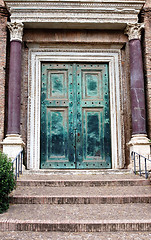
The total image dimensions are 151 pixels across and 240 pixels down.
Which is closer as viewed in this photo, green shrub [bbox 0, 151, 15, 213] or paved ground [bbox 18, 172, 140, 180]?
green shrub [bbox 0, 151, 15, 213]

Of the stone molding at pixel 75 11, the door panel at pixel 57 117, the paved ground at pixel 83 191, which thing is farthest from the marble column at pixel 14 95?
the paved ground at pixel 83 191

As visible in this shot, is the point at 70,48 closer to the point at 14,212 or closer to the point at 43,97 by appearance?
the point at 43,97

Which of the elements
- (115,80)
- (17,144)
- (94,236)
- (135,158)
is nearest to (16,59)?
(17,144)

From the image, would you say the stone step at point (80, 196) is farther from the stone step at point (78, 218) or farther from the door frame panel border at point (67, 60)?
the door frame panel border at point (67, 60)

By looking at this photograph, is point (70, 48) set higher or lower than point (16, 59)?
higher

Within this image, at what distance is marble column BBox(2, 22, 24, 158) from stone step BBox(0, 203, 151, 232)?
2.84 m

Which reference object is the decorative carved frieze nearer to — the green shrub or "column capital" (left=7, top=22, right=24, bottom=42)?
"column capital" (left=7, top=22, right=24, bottom=42)

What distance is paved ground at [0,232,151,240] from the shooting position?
3.68 metres

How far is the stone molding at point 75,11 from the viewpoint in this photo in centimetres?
843

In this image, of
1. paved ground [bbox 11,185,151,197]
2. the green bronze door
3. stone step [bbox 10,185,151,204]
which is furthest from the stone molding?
stone step [bbox 10,185,151,204]

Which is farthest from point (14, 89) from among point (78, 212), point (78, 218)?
point (78, 218)

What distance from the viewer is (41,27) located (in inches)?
351

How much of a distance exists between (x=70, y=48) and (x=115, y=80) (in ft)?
5.89

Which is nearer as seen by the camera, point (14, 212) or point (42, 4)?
point (14, 212)
